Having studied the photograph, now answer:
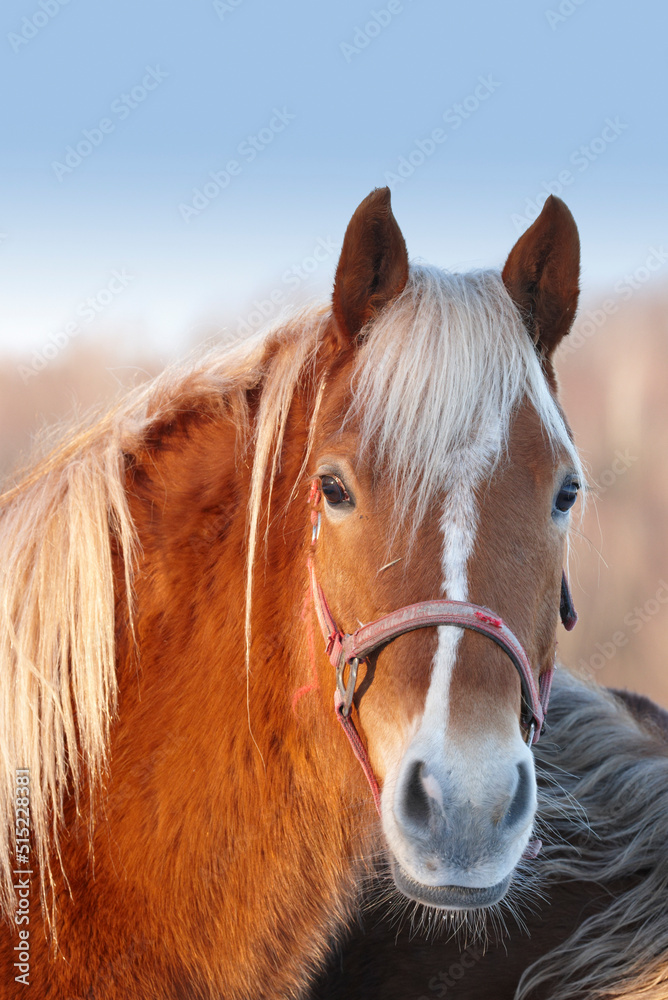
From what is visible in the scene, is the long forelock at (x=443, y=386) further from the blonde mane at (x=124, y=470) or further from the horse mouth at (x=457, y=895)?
the horse mouth at (x=457, y=895)

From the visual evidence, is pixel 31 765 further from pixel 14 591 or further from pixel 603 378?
pixel 603 378

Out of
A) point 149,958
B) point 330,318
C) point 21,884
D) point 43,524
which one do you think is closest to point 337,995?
point 149,958

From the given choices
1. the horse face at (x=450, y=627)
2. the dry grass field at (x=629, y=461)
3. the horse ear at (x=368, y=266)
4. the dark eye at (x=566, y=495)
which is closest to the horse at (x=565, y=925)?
the horse face at (x=450, y=627)

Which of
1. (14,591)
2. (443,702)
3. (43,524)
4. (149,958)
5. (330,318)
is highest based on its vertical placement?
(330,318)

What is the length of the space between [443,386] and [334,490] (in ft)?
1.29

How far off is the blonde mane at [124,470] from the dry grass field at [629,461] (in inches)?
291

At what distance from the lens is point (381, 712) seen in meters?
1.74

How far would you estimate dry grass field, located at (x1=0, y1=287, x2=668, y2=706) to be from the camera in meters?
10.1

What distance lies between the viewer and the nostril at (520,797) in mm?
1537

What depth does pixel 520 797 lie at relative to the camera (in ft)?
5.09

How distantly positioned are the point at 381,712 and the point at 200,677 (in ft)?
1.98
